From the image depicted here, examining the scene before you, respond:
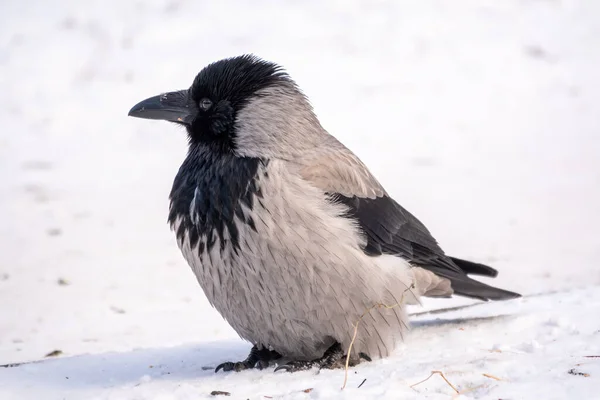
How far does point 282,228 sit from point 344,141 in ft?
25.5

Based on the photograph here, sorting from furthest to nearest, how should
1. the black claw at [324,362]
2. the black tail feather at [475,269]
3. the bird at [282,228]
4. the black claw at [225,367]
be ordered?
the black tail feather at [475,269]
the black claw at [225,367]
the black claw at [324,362]
the bird at [282,228]

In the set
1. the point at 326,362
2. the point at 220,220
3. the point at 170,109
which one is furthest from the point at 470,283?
the point at 170,109

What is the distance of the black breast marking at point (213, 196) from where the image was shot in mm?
5109

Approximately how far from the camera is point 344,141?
12.7 meters

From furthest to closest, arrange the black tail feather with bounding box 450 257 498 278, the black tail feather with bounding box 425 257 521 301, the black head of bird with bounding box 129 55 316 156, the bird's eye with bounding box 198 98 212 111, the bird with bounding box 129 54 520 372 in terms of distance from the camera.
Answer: the black tail feather with bounding box 450 257 498 278 → the black tail feather with bounding box 425 257 521 301 → the bird's eye with bounding box 198 98 212 111 → the black head of bird with bounding box 129 55 316 156 → the bird with bounding box 129 54 520 372

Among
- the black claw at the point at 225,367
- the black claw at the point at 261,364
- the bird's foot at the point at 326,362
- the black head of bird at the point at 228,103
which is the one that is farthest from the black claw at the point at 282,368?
the black head of bird at the point at 228,103

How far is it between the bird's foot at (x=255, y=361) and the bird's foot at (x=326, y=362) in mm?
161

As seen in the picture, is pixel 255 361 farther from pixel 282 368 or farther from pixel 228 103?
pixel 228 103

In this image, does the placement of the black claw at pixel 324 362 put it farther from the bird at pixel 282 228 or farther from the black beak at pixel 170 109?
the black beak at pixel 170 109

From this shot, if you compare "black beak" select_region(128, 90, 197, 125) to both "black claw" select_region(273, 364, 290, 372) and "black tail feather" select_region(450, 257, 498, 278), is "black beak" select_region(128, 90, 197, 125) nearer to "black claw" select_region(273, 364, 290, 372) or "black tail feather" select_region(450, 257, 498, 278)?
"black claw" select_region(273, 364, 290, 372)

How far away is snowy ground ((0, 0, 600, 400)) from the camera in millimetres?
5199

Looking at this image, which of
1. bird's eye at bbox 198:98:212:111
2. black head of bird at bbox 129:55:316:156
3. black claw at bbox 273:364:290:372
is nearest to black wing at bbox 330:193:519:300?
black head of bird at bbox 129:55:316:156

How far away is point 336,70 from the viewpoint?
14.8 m

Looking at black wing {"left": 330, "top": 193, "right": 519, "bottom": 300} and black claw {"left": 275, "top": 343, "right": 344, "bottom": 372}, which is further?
black wing {"left": 330, "top": 193, "right": 519, "bottom": 300}
